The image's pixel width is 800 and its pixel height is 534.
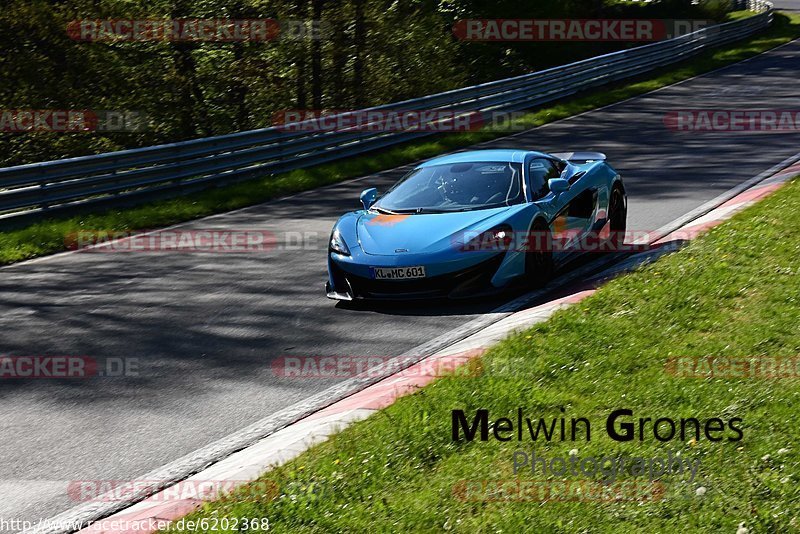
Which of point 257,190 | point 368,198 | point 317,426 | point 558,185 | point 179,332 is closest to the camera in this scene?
point 317,426

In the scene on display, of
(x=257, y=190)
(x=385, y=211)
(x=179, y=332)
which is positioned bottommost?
(x=179, y=332)

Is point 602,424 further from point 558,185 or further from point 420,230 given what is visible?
point 558,185

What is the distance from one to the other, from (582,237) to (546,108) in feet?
50.6

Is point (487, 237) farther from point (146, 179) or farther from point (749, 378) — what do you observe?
point (146, 179)

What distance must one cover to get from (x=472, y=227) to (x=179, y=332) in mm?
2785

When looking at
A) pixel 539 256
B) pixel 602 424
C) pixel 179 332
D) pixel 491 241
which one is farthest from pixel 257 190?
pixel 602 424

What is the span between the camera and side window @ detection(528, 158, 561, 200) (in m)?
9.98

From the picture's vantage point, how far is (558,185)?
985 cm

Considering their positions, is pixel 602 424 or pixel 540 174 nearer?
pixel 602 424

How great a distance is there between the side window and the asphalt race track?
1.44 m

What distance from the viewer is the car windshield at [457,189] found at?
9844mm

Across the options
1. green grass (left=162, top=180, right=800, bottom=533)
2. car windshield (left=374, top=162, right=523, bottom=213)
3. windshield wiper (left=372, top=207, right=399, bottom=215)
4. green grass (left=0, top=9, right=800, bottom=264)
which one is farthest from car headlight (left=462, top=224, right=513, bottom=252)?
green grass (left=0, top=9, right=800, bottom=264)

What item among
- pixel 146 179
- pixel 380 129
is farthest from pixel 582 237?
pixel 380 129

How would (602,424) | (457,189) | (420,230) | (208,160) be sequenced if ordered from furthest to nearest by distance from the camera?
(208,160) < (457,189) < (420,230) < (602,424)
